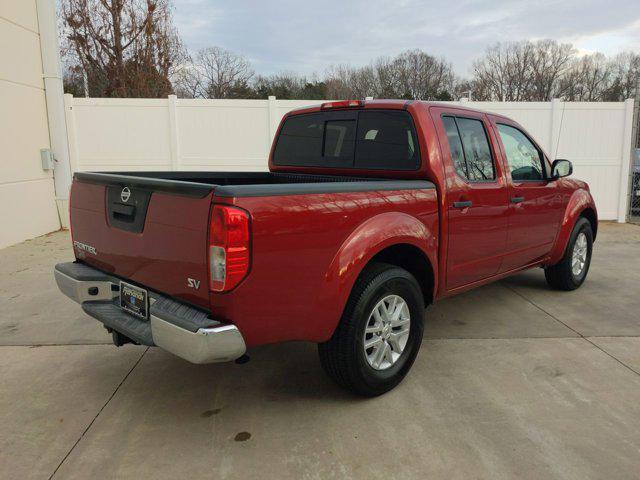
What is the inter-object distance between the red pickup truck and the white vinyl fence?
6.18 meters

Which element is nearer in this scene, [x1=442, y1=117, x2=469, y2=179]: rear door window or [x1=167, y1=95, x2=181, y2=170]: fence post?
[x1=442, y1=117, x2=469, y2=179]: rear door window

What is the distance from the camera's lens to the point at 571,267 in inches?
215

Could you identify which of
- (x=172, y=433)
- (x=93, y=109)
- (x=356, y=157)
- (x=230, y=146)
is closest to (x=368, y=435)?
(x=172, y=433)

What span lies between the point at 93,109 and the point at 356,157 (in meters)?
8.31

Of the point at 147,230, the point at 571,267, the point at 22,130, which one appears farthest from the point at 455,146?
the point at 22,130

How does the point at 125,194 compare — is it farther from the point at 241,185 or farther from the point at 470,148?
the point at 470,148

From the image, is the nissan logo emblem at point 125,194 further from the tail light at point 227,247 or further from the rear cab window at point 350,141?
Answer: the rear cab window at point 350,141

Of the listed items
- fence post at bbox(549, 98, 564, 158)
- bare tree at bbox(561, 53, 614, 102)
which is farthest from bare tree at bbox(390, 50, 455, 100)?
fence post at bbox(549, 98, 564, 158)

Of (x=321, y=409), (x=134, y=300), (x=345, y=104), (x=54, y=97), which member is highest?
(x=54, y=97)

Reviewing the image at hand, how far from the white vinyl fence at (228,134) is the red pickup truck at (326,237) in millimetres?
6184

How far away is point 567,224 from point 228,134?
7.35 metres

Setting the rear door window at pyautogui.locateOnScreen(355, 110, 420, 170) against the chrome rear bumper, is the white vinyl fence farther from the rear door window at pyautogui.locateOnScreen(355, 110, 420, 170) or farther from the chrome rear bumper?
the chrome rear bumper

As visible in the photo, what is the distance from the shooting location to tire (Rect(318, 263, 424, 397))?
2.91m

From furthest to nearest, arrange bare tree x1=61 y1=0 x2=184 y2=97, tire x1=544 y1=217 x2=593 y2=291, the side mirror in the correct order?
bare tree x1=61 y1=0 x2=184 y2=97 → tire x1=544 y1=217 x2=593 y2=291 → the side mirror
